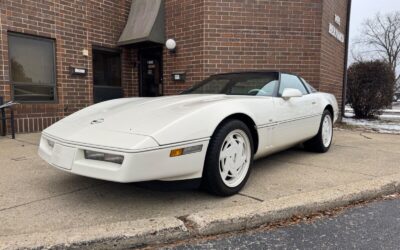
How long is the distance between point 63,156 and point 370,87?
11041mm

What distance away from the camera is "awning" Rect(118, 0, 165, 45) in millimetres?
8170

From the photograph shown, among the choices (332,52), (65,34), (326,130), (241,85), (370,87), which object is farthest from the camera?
(370,87)

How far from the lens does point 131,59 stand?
9.15m

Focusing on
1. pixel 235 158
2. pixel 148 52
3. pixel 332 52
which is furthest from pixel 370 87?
pixel 235 158

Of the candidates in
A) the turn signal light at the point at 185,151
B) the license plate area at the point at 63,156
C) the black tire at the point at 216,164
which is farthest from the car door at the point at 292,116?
the license plate area at the point at 63,156

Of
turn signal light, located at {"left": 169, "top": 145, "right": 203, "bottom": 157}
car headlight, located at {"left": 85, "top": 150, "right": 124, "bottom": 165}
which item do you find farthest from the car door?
car headlight, located at {"left": 85, "top": 150, "right": 124, "bottom": 165}

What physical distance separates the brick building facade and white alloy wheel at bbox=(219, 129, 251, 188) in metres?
4.70

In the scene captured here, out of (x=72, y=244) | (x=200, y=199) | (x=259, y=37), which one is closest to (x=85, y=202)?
(x=72, y=244)

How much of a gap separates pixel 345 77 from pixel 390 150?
19.4 feet

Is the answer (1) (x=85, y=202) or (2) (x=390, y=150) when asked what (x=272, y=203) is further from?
(2) (x=390, y=150)

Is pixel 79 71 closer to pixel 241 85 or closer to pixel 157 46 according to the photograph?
pixel 157 46

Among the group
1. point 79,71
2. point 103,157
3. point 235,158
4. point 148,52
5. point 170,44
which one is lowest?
point 235,158

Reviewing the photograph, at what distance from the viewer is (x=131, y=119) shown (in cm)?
302

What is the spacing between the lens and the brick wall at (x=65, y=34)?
21.6 ft
